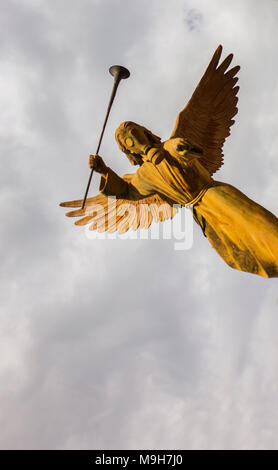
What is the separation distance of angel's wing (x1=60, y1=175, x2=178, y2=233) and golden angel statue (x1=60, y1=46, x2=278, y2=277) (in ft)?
0.06

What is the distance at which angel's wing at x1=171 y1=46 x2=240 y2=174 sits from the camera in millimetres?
8227

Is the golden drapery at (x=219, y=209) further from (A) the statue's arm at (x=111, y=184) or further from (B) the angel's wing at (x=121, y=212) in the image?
(B) the angel's wing at (x=121, y=212)

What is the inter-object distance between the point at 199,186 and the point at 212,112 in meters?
1.81

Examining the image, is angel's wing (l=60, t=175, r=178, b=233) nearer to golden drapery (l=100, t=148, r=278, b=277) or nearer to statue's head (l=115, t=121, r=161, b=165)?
golden drapery (l=100, t=148, r=278, b=277)

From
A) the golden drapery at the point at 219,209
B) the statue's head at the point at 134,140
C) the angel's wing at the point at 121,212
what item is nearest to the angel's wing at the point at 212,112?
the statue's head at the point at 134,140

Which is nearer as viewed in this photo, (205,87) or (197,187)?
(197,187)

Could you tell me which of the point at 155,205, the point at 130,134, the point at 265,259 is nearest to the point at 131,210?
the point at 155,205

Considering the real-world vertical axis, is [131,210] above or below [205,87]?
below

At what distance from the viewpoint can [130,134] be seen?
7660mm

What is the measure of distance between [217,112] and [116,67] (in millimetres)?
2387

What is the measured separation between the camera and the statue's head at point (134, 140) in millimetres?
7668

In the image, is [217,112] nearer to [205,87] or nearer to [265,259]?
[205,87]

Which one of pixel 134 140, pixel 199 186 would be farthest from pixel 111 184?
pixel 199 186

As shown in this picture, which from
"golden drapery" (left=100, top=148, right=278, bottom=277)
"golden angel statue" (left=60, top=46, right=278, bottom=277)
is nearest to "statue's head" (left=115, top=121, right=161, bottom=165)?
"golden angel statue" (left=60, top=46, right=278, bottom=277)
